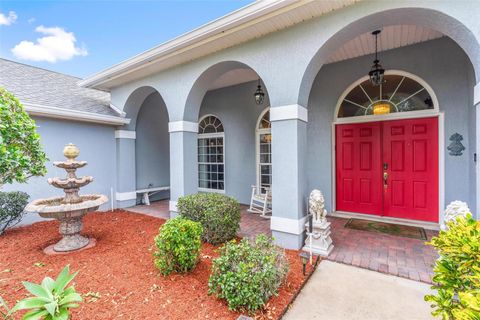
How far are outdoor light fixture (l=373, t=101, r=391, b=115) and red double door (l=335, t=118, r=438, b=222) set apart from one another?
0.87 ft

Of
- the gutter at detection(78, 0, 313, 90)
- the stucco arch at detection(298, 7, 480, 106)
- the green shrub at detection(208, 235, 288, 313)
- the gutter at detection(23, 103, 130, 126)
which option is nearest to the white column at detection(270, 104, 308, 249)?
the stucco arch at detection(298, 7, 480, 106)

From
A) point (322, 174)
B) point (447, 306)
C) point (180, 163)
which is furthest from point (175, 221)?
point (322, 174)

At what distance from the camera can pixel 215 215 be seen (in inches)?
158

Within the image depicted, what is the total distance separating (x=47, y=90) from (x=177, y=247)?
6.90 metres

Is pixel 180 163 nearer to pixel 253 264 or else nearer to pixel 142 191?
pixel 142 191

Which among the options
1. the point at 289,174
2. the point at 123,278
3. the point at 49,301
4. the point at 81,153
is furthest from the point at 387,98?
the point at 81,153

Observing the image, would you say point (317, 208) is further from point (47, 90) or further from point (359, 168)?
point (47, 90)

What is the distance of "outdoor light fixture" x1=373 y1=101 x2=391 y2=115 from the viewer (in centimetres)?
526

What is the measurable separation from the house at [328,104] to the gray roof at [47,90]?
512 millimetres

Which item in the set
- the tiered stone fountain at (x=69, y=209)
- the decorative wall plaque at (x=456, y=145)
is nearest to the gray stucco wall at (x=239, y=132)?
the tiered stone fountain at (x=69, y=209)

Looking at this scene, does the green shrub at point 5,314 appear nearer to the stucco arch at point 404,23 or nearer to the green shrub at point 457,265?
the green shrub at point 457,265

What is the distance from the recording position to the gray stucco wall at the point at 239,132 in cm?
721

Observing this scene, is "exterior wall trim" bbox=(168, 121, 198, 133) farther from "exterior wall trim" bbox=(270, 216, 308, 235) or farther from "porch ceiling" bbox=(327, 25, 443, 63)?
"porch ceiling" bbox=(327, 25, 443, 63)

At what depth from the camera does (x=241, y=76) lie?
6.76 metres
